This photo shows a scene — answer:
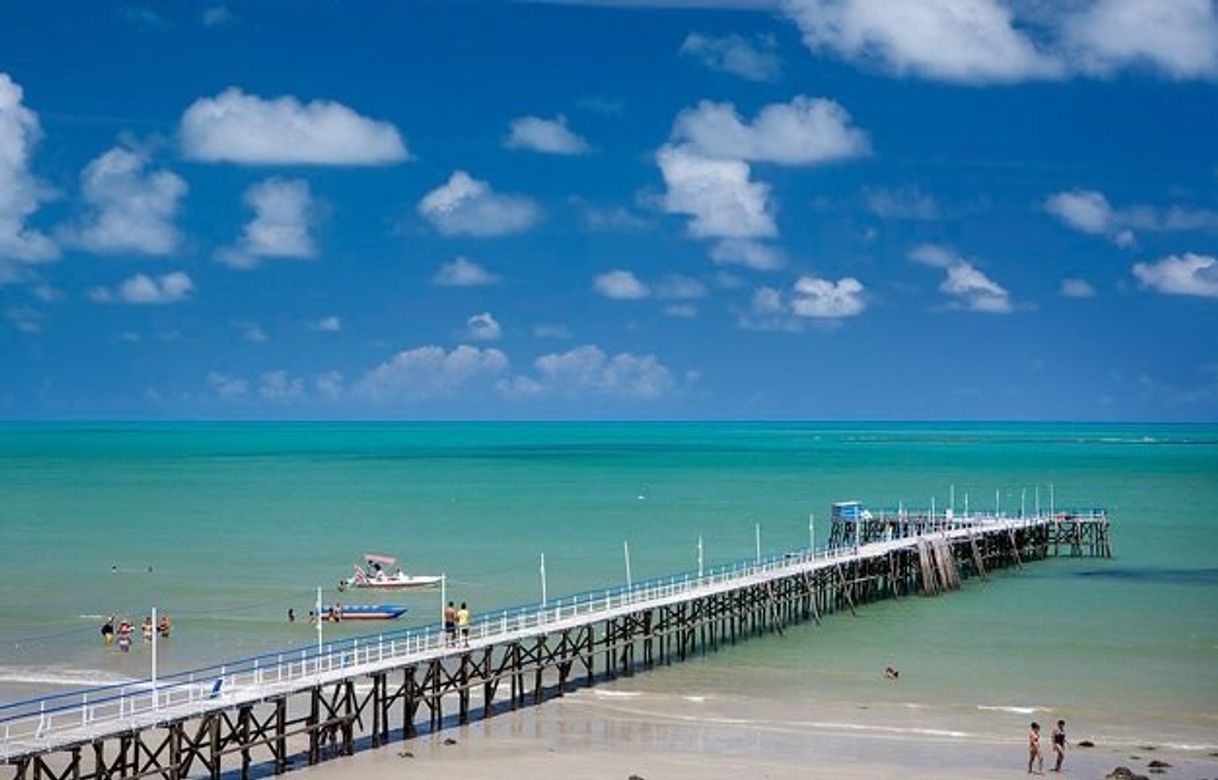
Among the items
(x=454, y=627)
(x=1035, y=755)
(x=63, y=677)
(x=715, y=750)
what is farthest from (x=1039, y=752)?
(x=63, y=677)

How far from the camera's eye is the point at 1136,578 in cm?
7206

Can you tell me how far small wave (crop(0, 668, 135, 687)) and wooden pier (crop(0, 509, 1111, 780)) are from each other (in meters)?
1.61

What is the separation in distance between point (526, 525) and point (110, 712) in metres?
60.4

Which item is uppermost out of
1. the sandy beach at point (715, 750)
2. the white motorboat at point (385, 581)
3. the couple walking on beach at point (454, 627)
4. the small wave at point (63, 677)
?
the couple walking on beach at point (454, 627)

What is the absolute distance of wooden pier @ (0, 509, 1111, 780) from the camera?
103ft

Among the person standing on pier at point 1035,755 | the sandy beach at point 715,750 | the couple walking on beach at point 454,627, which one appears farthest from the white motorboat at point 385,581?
the person standing on pier at point 1035,755

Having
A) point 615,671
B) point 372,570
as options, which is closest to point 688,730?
point 615,671

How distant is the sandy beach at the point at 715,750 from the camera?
112ft

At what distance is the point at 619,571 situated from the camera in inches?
2879

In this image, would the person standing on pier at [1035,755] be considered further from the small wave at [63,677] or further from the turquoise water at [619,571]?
the small wave at [63,677]

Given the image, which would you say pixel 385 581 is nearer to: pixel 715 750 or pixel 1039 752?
pixel 715 750

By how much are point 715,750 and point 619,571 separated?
1463 inches

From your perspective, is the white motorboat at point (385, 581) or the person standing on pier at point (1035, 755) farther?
the white motorboat at point (385, 581)

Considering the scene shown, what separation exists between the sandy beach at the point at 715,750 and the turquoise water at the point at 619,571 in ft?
10.8
